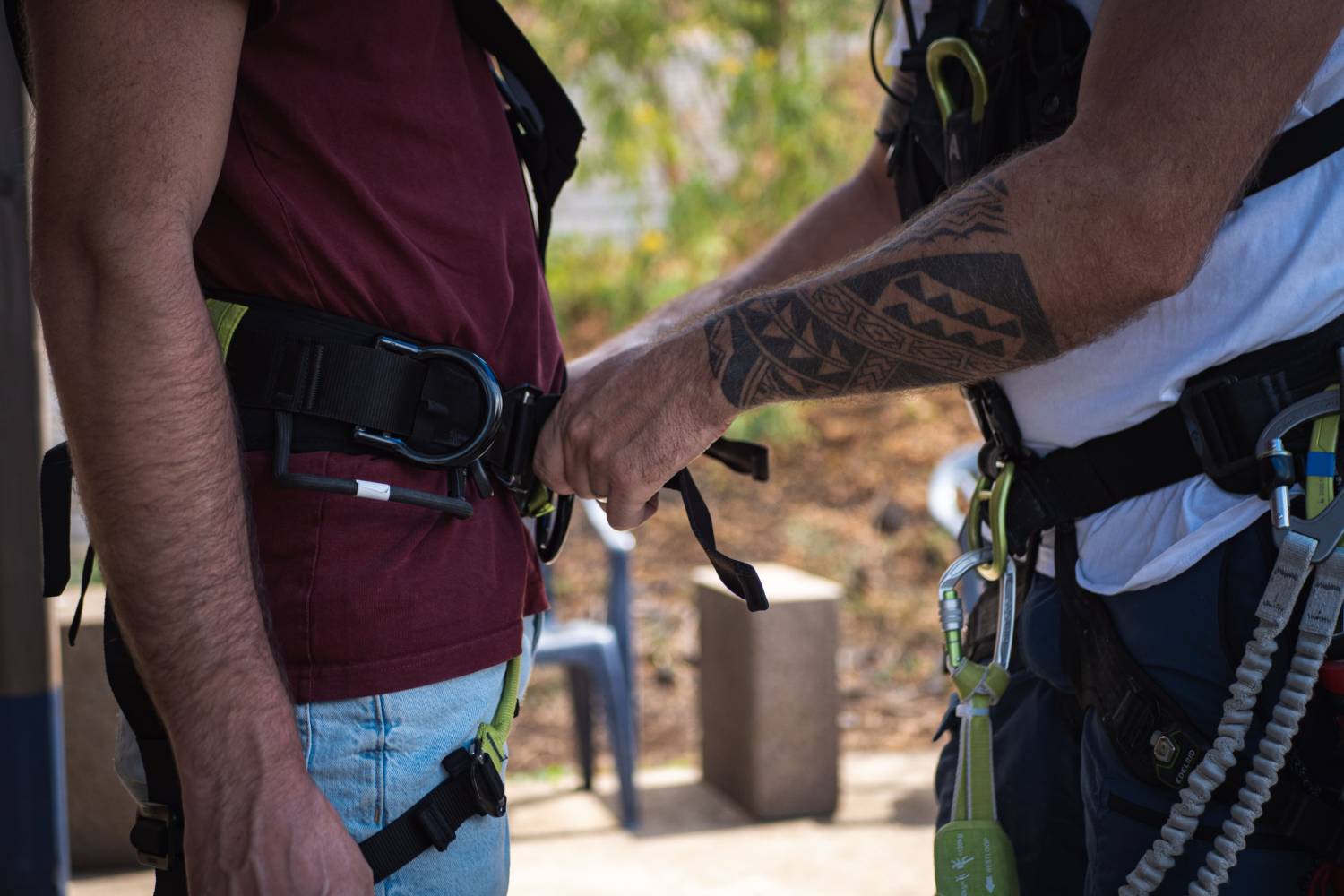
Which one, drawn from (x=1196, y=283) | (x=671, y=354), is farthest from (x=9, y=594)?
(x=1196, y=283)

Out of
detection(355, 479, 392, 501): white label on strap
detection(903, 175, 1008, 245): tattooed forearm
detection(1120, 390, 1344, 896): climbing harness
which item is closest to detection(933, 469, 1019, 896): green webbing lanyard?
detection(1120, 390, 1344, 896): climbing harness

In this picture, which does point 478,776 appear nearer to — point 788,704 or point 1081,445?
point 1081,445

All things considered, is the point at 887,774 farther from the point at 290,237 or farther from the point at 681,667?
the point at 290,237

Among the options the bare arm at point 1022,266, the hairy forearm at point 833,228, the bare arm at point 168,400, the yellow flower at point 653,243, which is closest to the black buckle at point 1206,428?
the bare arm at point 1022,266

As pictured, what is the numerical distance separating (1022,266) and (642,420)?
46 cm

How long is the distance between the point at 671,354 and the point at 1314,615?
2.49ft

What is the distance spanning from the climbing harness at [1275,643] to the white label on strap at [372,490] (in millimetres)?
960

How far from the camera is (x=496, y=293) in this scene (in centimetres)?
154

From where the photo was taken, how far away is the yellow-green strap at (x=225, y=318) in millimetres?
1383

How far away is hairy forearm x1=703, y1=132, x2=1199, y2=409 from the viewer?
49.6 inches

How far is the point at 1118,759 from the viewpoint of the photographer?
1513 millimetres

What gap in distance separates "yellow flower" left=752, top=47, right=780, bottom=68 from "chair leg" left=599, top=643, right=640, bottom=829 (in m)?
5.28

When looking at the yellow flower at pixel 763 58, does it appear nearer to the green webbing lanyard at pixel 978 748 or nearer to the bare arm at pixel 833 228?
the bare arm at pixel 833 228

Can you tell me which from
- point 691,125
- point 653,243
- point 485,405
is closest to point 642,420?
point 485,405
